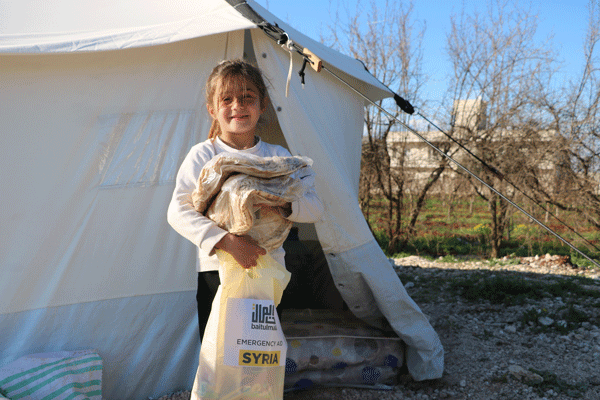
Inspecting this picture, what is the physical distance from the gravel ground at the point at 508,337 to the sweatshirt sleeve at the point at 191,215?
3.95 feet

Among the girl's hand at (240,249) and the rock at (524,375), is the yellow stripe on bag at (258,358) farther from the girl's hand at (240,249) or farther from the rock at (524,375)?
the rock at (524,375)

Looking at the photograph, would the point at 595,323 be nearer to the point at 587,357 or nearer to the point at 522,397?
the point at 587,357

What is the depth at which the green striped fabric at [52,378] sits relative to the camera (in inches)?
81.9

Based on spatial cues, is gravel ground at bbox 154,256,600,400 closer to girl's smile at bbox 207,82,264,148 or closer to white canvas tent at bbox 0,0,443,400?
white canvas tent at bbox 0,0,443,400

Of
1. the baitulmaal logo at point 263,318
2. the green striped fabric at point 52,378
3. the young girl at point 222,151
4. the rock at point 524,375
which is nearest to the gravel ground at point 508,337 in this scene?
the rock at point 524,375

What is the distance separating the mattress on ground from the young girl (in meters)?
0.92

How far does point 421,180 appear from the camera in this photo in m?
7.12

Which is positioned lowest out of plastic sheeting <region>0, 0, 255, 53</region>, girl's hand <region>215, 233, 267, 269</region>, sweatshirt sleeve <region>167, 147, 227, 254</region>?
girl's hand <region>215, 233, 267, 269</region>

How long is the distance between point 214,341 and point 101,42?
1588 mm

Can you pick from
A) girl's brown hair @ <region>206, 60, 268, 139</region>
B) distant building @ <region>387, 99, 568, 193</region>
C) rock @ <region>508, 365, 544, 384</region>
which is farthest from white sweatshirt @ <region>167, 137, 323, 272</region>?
distant building @ <region>387, 99, 568, 193</region>

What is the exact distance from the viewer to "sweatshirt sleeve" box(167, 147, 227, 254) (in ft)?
5.23

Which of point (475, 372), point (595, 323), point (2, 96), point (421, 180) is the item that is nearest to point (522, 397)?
point (475, 372)

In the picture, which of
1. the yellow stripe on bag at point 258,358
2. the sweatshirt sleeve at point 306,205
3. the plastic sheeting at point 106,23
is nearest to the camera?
the yellow stripe on bag at point 258,358

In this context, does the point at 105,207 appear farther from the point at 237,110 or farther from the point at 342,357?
the point at 342,357
